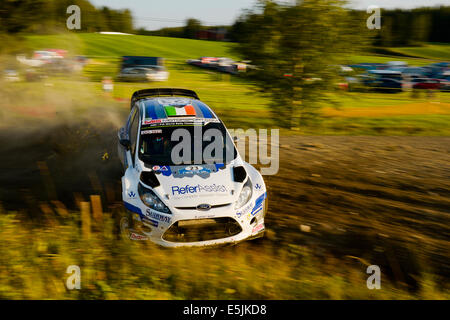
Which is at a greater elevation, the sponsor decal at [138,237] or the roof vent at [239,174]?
the roof vent at [239,174]

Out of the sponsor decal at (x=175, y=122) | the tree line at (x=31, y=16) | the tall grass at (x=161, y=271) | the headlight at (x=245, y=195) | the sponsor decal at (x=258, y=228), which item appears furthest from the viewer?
the tree line at (x=31, y=16)

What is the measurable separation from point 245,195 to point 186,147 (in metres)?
1.47

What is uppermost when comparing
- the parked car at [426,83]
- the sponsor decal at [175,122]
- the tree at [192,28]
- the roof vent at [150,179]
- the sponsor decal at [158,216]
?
the tree at [192,28]

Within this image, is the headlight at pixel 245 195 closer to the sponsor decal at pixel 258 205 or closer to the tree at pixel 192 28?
the sponsor decal at pixel 258 205

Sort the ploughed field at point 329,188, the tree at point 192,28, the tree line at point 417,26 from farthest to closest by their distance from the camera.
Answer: the tree at point 192,28 < the tree line at point 417,26 < the ploughed field at point 329,188

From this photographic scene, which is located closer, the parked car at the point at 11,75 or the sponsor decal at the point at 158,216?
the sponsor decal at the point at 158,216

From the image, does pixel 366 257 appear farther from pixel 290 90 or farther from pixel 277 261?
pixel 290 90

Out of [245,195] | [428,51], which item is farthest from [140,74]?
[428,51]

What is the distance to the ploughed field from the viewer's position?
566cm

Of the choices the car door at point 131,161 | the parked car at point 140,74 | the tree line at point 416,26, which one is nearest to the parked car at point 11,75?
→ the car door at point 131,161

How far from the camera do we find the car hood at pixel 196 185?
17.3 ft

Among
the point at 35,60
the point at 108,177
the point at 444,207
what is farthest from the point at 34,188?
the point at 35,60

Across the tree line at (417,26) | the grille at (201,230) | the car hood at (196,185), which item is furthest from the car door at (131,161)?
→ the tree line at (417,26)

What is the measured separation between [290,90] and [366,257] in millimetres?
8774
